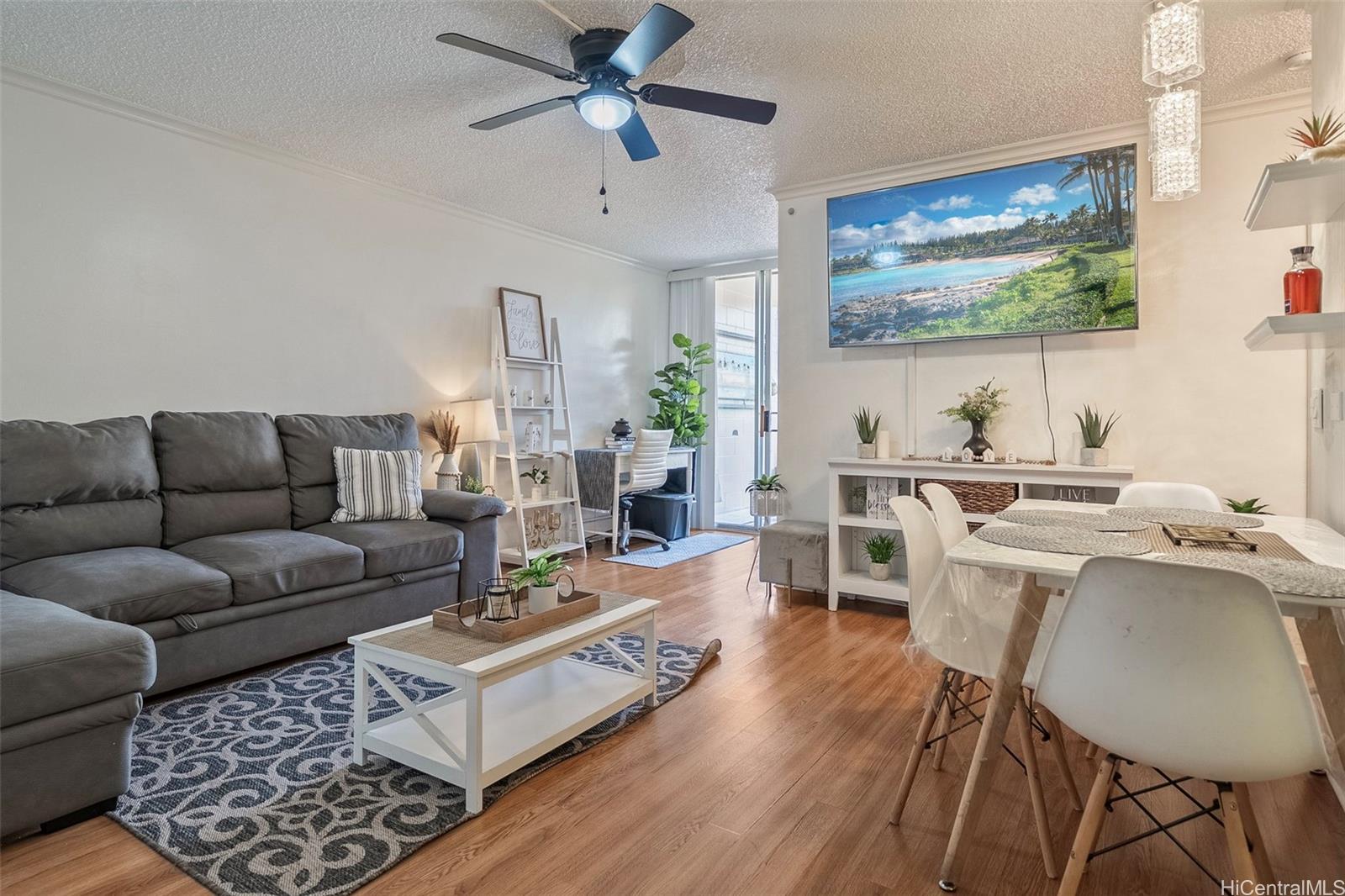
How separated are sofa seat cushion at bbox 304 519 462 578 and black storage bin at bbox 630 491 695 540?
2391mm

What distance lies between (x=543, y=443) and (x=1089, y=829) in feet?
15.2

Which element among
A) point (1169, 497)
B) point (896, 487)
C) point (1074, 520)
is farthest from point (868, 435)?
point (1074, 520)

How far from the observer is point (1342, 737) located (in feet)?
4.96

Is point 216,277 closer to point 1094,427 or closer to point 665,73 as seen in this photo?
point 665,73

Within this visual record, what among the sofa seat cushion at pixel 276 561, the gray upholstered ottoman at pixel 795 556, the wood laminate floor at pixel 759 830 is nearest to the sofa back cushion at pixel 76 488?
the sofa seat cushion at pixel 276 561

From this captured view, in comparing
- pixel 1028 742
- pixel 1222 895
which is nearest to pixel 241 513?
pixel 1028 742

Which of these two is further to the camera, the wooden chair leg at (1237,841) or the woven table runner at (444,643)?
the woven table runner at (444,643)

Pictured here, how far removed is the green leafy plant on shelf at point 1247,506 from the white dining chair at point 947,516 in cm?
149

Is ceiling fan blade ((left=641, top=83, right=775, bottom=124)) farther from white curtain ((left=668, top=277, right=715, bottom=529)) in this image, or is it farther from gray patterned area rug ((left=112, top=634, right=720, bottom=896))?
white curtain ((left=668, top=277, right=715, bottom=529))

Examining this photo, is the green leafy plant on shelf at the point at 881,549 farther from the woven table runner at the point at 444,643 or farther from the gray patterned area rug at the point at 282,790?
the woven table runner at the point at 444,643

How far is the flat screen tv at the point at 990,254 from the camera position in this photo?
341cm

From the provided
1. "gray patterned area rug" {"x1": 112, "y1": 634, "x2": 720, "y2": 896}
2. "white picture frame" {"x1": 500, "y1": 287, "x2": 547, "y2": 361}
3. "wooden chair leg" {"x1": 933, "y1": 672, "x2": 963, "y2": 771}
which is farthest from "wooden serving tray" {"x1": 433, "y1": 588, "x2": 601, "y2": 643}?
"white picture frame" {"x1": 500, "y1": 287, "x2": 547, "y2": 361}

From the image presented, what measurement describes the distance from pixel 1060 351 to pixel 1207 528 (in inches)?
83.1

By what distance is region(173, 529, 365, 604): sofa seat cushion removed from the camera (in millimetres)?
2758
